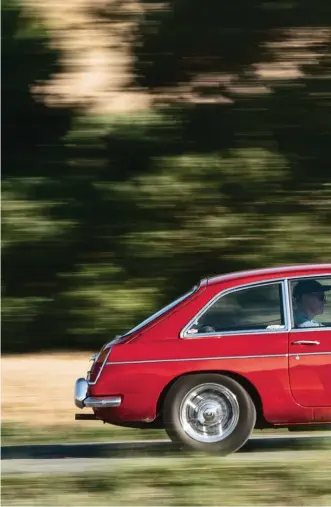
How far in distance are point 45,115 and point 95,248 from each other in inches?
103

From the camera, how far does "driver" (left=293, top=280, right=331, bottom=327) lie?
7391 millimetres

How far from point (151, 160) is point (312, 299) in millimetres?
9090

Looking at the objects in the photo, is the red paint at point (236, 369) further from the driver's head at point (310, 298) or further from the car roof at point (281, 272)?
the car roof at point (281, 272)

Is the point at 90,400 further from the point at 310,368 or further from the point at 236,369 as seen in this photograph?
the point at 310,368

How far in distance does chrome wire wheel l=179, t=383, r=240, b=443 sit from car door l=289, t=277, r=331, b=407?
48 cm

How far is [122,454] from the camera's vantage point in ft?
24.8

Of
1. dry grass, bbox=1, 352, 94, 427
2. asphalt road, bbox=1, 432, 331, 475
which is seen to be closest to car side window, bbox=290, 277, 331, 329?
asphalt road, bbox=1, 432, 331, 475

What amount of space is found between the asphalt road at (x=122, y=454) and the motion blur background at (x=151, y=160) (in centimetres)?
718

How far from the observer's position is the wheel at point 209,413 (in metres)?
7.18

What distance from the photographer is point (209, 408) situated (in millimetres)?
7227

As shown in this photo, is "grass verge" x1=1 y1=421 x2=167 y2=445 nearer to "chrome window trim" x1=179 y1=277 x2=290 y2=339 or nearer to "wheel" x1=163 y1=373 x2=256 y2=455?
"wheel" x1=163 y1=373 x2=256 y2=455

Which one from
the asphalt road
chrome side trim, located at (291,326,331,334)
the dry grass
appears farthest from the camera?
the dry grass

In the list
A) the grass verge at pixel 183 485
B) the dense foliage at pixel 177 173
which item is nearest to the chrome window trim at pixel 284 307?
the grass verge at pixel 183 485

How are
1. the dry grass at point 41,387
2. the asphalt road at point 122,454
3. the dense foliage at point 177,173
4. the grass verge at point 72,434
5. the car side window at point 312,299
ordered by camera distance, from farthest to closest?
1. the dense foliage at point 177,173
2. the dry grass at point 41,387
3. the grass verge at point 72,434
4. the car side window at point 312,299
5. the asphalt road at point 122,454
